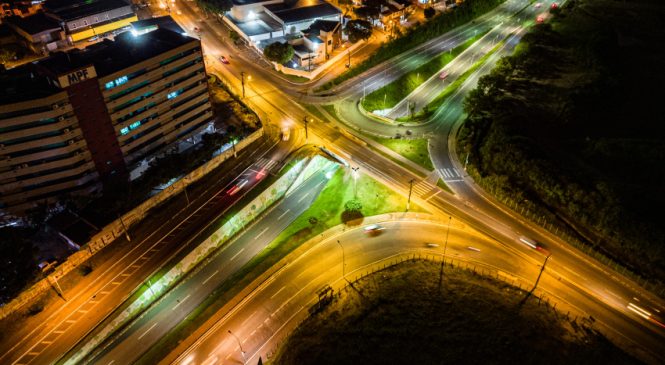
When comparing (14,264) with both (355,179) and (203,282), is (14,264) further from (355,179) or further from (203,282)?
(355,179)

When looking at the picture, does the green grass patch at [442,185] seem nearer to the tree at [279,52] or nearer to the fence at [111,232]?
the fence at [111,232]

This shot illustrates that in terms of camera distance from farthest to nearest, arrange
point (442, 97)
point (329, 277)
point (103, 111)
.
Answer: point (442, 97)
point (103, 111)
point (329, 277)

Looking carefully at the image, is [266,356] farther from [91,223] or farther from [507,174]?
[507,174]

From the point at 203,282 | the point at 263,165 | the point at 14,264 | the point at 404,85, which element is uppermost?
the point at 404,85

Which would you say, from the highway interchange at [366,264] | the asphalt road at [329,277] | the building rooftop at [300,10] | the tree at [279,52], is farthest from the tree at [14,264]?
the building rooftop at [300,10]

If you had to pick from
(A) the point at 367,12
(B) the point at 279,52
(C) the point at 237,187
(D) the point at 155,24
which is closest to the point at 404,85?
(B) the point at 279,52

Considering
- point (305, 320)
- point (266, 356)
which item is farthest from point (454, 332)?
point (266, 356)
